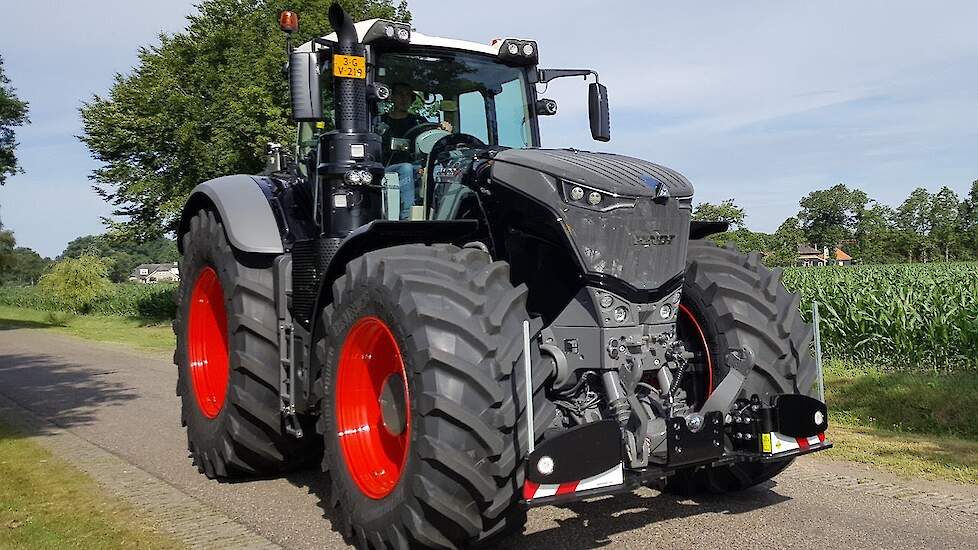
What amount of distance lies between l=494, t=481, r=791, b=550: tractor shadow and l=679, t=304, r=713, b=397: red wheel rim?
A: 0.70 meters

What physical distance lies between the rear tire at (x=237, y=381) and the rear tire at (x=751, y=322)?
2521mm

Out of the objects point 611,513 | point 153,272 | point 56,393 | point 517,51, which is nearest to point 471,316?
point 611,513

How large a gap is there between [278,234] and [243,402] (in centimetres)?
113

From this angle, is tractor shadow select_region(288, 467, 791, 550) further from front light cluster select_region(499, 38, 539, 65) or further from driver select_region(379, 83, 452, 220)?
front light cluster select_region(499, 38, 539, 65)

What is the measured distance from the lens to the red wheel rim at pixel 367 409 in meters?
4.12

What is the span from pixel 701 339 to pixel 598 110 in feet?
6.45

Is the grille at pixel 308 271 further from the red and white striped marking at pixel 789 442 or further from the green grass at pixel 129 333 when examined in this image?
the green grass at pixel 129 333

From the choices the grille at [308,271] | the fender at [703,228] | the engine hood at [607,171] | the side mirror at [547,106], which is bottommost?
the grille at [308,271]

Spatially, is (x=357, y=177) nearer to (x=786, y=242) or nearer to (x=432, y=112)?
(x=432, y=112)

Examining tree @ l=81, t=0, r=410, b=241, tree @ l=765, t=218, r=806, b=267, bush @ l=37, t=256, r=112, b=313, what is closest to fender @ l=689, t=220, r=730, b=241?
tree @ l=81, t=0, r=410, b=241

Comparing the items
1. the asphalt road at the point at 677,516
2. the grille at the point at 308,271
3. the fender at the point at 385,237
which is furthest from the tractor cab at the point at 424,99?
the asphalt road at the point at 677,516

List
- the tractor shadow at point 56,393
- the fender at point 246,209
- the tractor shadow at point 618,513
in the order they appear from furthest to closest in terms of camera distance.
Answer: the tractor shadow at point 56,393 → the fender at point 246,209 → the tractor shadow at point 618,513

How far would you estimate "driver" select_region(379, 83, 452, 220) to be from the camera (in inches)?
198

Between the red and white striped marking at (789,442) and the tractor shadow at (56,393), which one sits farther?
the tractor shadow at (56,393)
